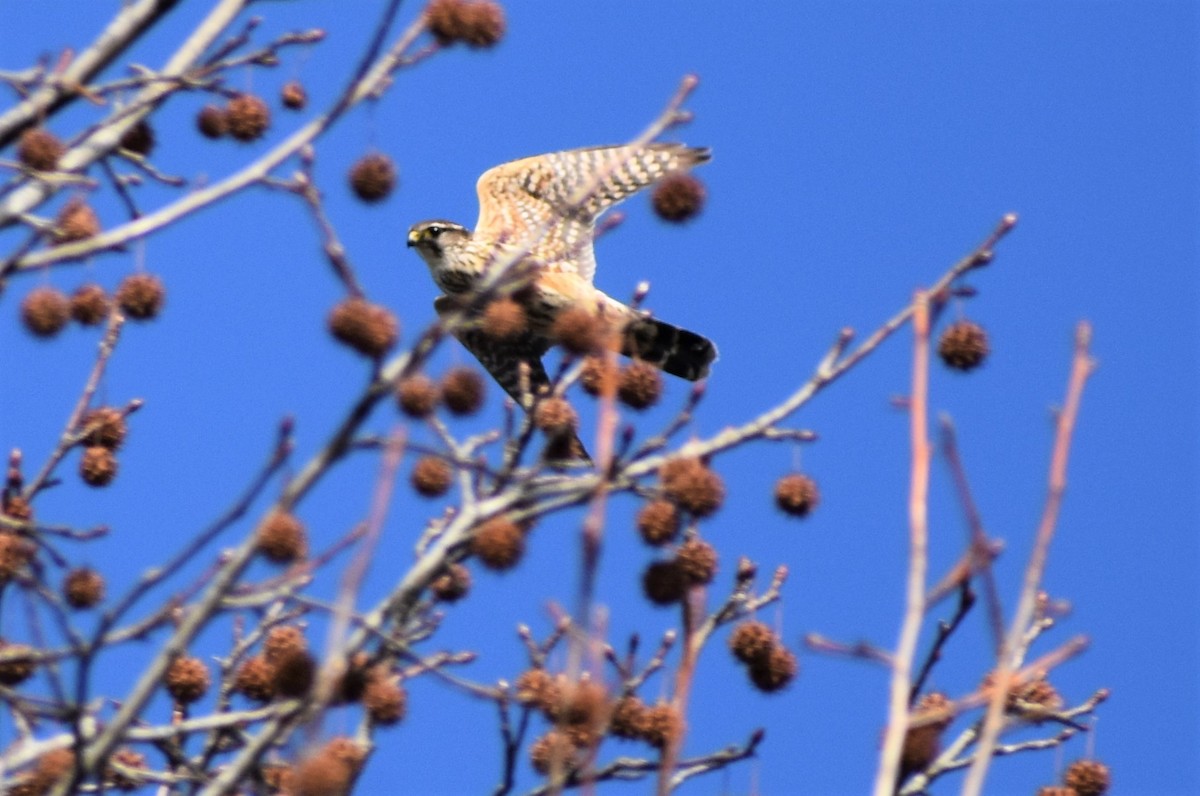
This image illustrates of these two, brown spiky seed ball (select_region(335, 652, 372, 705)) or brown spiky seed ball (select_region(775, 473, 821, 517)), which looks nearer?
brown spiky seed ball (select_region(335, 652, 372, 705))

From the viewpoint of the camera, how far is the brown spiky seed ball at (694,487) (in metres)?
4.30

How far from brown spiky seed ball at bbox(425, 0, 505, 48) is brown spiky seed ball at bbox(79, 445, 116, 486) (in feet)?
5.09

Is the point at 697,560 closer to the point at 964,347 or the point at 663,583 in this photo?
the point at 663,583

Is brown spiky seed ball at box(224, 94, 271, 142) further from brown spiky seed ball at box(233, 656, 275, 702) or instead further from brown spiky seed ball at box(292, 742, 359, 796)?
brown spiky seed ball at box(292, 742, 359, 796)

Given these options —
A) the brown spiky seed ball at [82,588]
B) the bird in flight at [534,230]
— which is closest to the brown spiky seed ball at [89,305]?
the brown spiky seed ball at [82,588]

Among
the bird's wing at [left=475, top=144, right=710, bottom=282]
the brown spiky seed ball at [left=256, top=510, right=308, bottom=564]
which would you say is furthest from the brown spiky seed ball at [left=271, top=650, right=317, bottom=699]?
the bird's wing at [left=475, top=144, right=710, bottom=282]

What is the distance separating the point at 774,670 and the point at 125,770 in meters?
1.52

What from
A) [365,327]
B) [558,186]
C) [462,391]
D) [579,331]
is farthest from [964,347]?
[558,186]

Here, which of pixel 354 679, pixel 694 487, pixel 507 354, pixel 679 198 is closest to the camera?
pixel 354 679

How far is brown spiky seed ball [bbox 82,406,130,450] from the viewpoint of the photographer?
539 cm

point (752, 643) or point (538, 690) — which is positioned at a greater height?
point (752, 643)

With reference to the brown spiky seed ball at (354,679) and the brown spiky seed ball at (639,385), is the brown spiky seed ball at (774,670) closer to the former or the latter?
the brown spiky seed ball at (639,385)

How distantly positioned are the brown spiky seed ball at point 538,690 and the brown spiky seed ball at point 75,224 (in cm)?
151

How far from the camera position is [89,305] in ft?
16.8
